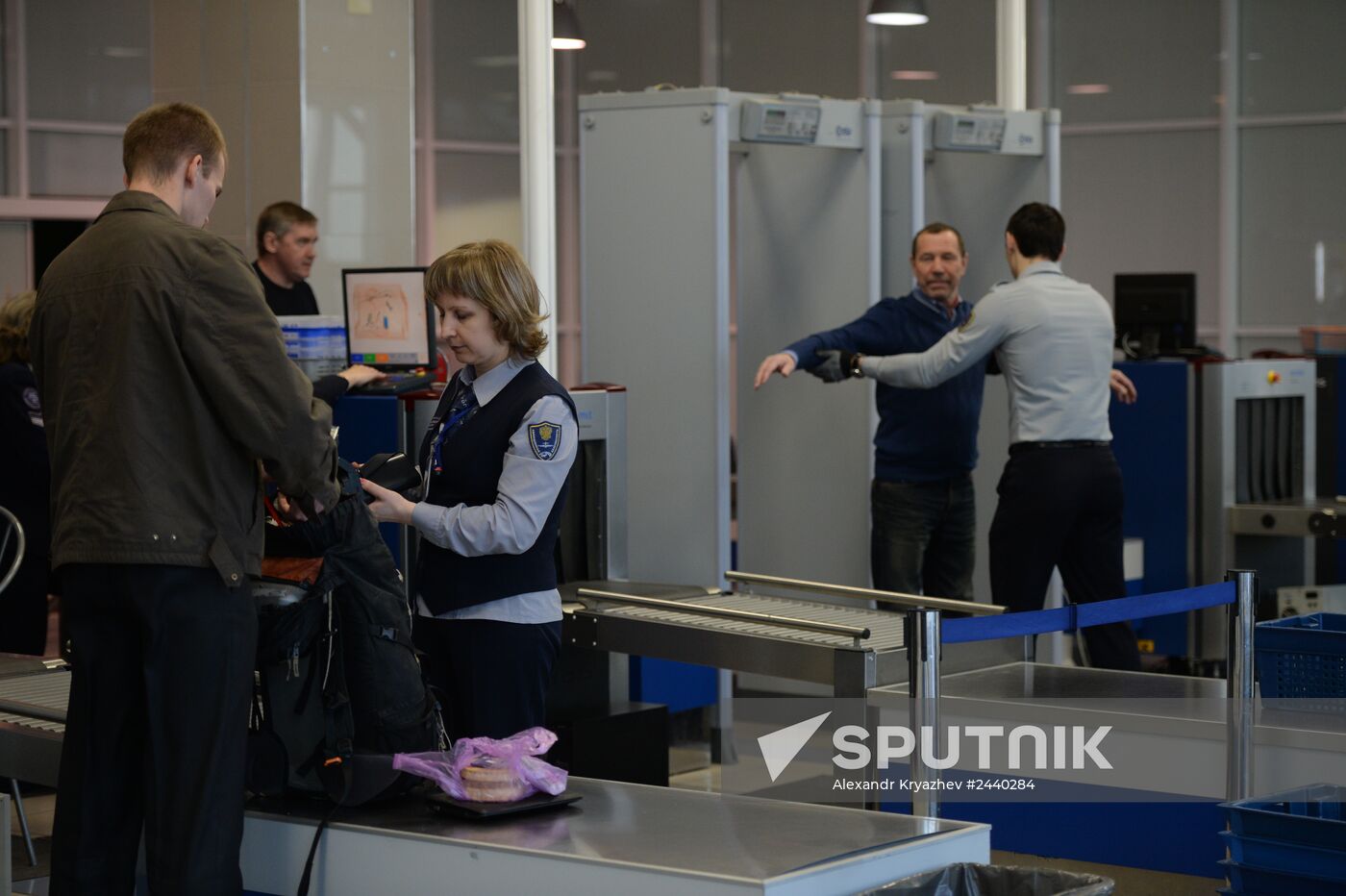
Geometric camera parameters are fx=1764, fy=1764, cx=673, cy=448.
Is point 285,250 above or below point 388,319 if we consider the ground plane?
above

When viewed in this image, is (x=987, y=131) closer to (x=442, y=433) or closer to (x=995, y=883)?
(x=442, y=433)

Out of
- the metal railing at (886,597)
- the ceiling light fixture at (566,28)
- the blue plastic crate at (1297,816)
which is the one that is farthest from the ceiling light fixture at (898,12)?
the blue plastic crate at (1297,816)

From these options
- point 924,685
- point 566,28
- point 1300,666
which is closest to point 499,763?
point 924,685

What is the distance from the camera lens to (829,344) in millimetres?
5211

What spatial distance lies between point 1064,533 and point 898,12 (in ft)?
15.8

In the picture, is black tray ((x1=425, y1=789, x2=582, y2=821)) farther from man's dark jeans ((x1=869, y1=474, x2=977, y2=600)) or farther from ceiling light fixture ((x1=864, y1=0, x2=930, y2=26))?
ceiling light fixture ((x1=864, y1=0, x2=930, y2=26))

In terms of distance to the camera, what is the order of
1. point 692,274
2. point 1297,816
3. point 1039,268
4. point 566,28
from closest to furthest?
point 1297,816 < point 1039,268 < point 692,274 < point 566,28

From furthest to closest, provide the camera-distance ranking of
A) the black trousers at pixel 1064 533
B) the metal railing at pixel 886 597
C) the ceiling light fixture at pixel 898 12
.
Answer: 1. the ceiling light fixture at pixel 898 12
2. the black trousers at pixel 1064 533
3. the metal railing at pixel 886 597

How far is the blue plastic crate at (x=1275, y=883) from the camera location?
2.56m

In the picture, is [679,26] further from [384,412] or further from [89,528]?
[89,528]

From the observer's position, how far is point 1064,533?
485cm

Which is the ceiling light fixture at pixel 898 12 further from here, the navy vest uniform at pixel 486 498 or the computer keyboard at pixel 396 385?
the navy vest uniform at pixel 486 498

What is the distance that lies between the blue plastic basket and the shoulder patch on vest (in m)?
1.48

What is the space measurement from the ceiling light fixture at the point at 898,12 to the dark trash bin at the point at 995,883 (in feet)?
24.3
